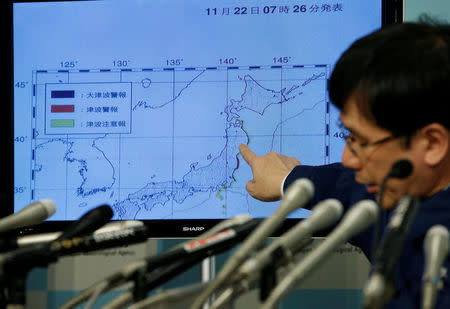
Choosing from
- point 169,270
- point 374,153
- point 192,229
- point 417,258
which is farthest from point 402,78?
point 192,229

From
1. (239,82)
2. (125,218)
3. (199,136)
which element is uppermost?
(239,82)

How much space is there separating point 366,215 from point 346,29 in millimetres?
1051

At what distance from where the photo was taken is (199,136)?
177 cm

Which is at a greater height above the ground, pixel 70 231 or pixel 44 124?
pixel 44 124

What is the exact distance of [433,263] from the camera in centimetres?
73

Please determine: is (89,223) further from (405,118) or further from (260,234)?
(405,118)

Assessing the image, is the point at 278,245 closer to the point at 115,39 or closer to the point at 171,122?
the point at 171,122

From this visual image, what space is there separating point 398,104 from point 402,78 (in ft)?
0.14

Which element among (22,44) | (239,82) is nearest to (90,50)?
(22,44)

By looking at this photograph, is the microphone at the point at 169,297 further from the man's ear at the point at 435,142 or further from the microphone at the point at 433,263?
the man's ear at the point at 435,142

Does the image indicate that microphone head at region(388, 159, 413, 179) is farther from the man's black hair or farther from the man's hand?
the man's hand

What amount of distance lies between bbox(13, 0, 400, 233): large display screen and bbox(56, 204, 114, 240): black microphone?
88 centimetres

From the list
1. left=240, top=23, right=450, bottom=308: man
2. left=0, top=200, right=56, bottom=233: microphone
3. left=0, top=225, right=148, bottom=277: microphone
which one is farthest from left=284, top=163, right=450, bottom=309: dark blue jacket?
left=0, top=200, right=56, bottom=233: microphone

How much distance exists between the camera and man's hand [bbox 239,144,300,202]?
1.64m
